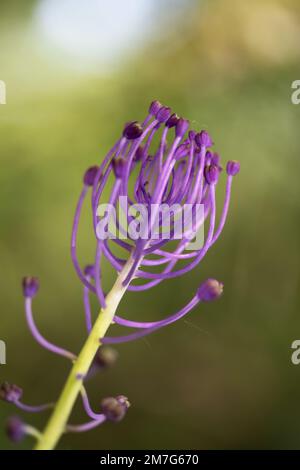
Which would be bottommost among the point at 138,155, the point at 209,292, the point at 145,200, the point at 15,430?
the point at 15,430

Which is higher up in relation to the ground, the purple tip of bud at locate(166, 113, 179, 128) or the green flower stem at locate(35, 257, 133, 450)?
the purple tip of bud at locate(166, 113, 179, 128)

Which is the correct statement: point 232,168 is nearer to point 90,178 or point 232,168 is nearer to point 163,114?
point 163,114

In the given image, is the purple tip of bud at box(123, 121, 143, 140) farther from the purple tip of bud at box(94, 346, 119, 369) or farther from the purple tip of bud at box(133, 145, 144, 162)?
the purple tip of bud at box(94, 346, 119, 369)

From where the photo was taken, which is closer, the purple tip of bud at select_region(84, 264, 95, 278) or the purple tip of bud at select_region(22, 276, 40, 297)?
the purple tip of bud at select_region(22, 276, 40, 297)

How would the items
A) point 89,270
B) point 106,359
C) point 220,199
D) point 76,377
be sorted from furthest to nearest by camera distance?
point 220,199, point 89,270, point 76,377, point 106,359

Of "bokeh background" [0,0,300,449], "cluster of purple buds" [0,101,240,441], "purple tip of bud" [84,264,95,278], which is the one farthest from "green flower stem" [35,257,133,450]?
"bokeh background" [0,0,300,449]

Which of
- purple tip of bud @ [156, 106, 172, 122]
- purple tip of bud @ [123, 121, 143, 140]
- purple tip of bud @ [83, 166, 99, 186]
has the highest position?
purple tip of bud @ [156, 106, 172, 122]

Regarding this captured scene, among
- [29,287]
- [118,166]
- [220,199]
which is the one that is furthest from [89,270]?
[220,199]
